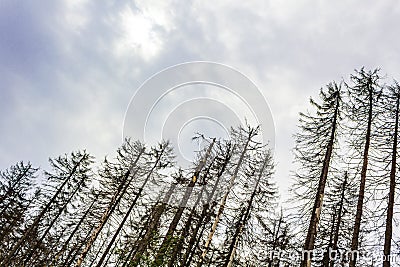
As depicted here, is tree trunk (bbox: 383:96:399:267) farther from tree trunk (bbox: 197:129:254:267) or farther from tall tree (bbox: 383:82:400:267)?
tree trunk (bbox: 197:129:254:267)

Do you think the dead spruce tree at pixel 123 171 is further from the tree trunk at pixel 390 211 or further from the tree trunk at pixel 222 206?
the tree trunk at pixel 390 211

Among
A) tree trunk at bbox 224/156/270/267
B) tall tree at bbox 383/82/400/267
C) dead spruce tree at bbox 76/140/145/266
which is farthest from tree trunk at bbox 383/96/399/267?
dead spruce tree at bbox 76/140/145/266

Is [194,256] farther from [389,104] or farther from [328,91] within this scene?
[389,104]

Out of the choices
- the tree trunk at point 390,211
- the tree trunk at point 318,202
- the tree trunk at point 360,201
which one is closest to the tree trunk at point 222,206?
the tree trunk at point 318,202

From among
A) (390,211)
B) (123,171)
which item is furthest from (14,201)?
(390,211)

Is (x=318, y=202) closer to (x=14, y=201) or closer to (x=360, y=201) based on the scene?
(x=360, y=201)

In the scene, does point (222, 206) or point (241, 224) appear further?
point (241, 224)

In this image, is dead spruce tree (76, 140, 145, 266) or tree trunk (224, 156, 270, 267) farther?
dead spruce tree (76, 140, 145, 266)

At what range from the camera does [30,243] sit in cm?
2541

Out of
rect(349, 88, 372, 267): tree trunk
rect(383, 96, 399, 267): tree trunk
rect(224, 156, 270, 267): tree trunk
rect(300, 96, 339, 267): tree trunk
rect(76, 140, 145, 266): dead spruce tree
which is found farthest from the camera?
rect(76, 140, 145, 266): dead spruce tree

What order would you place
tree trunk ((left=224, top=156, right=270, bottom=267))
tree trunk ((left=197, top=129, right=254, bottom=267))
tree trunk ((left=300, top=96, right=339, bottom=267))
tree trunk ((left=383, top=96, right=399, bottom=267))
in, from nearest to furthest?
tree trunk ((left=383, top=96, right=399, bottom=267)), tree trunk ((left=300, top=96, right=339, bottom=267)), tree trunk ((left=197, top=129, right=254, bottom=267)), tree trunk ((left=224, top=156, right=270, bottom=267))

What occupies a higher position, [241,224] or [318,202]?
[241,224]

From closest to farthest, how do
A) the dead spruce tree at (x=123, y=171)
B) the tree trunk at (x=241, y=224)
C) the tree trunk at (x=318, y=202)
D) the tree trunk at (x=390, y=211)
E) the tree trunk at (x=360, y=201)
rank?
the tree trunk at (x=390, y=211)
the tree trunk at (x=360, y=201)
the tree trunk at (x=318, y=202)
the tree trunk at (x=241, y=224)
the dead spruce tree at (x=123, y=171)

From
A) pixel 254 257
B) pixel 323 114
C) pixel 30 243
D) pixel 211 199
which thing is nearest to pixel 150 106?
pixel 211 199
